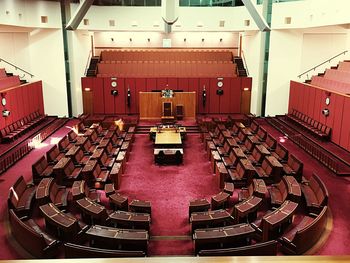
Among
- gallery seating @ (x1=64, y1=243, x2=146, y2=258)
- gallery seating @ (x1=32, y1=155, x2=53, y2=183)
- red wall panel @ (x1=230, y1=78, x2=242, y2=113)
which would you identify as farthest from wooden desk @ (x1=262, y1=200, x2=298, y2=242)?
red wall panel @ (x1=230, y1=78, x2=242, y2=113)

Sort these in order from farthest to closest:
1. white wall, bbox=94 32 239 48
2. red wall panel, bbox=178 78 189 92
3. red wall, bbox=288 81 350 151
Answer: white wall, bbox=94 32 239 48 < red wall panel, bbox=178 78 189 92 < red wall, bbox=288 81 350 151

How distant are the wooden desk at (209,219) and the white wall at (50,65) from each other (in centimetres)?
1438

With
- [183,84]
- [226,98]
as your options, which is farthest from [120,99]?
[226,98]

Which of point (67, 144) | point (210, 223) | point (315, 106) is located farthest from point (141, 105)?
point (210, 223)

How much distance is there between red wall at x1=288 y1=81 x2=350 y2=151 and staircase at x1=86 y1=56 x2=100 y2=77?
11.7m

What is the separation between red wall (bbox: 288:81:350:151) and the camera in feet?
45.2

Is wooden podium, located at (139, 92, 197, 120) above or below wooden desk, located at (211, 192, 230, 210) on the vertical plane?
above

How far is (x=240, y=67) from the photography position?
2253cm

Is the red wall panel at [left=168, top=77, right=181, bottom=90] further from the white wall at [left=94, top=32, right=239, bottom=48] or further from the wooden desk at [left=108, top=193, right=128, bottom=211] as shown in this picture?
the wooden desk at [left=108, top=193, right=128, bottom=211]

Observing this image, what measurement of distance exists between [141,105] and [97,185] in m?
9.13

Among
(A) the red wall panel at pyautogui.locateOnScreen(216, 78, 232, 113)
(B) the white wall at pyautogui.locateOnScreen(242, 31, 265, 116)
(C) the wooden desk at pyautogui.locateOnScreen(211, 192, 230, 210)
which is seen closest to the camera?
(C) the wooden desk at pyautogui.locateOnScreen(211, 192, 230, 210)

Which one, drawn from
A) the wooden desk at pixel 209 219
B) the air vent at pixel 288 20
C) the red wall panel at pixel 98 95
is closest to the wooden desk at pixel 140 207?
the wooden desk at pixel 209 219

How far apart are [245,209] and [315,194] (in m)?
2.55

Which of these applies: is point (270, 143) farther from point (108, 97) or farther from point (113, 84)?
point (108, 97)
